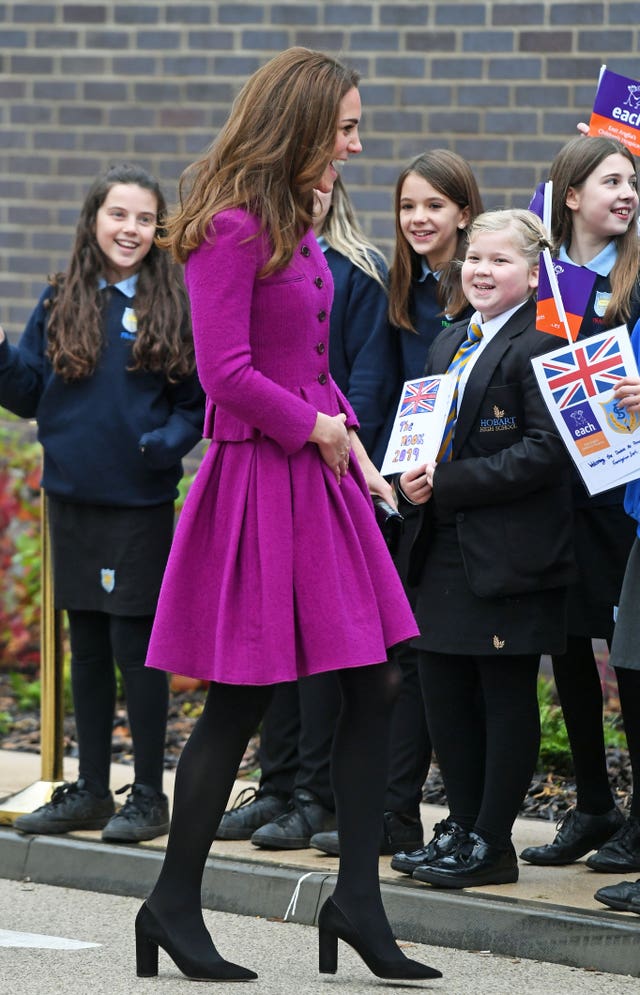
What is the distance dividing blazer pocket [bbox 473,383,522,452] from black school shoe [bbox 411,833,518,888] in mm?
1089

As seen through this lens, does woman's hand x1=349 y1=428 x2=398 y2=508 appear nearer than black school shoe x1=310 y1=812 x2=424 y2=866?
Yes

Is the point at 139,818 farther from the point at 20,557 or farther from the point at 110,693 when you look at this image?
the point at 20,557

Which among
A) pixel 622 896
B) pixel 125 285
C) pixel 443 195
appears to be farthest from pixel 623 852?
pixel 125 285

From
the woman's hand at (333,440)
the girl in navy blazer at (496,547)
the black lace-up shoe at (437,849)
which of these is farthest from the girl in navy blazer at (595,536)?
the woman's hand at (333,440)

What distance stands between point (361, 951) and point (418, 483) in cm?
131

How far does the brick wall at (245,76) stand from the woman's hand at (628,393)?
3947 mm

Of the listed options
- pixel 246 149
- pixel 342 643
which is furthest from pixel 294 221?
pixel 342 643

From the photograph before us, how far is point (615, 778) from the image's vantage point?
6004 mm

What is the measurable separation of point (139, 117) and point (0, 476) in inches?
81.9

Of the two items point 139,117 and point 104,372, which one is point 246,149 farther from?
point 139,117

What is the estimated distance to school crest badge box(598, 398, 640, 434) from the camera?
13.5 ft

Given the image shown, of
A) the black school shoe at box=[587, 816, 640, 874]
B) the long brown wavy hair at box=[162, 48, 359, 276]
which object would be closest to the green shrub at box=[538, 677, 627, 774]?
the black school shoe at box=[587, 816, 640, 874]

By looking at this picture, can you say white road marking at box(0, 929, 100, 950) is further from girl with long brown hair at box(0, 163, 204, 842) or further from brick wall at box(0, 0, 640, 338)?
brick wall at box(0, 0, 640, 338)

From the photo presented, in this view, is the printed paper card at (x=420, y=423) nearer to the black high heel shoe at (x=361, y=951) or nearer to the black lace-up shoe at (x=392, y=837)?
the black lace-up shoe at (x=392, y=837)
